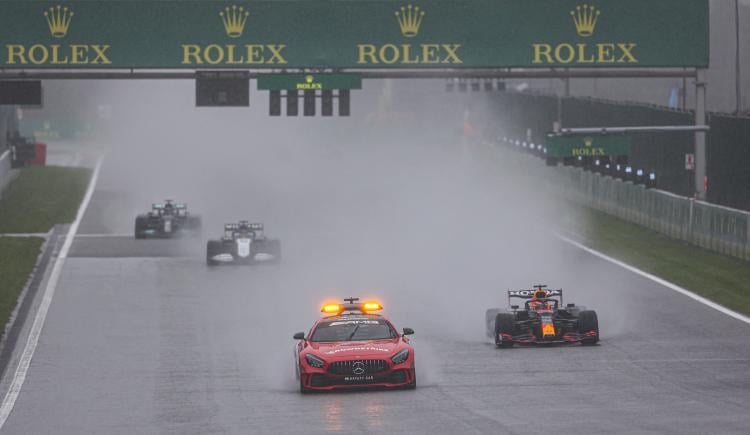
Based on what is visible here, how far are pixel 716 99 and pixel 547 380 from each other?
168 feet

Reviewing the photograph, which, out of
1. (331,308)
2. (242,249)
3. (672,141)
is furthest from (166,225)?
(331,308)

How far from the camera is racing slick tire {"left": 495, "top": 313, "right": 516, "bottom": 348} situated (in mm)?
30141

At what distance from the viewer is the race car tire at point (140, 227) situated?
2099 inches

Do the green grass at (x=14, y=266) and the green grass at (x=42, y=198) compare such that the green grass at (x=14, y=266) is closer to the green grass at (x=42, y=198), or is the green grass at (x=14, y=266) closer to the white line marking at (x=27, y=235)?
the white line marking at (x=27, y=235)

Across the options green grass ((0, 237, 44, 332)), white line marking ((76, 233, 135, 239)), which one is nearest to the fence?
white line marking ((76, 233, 135, 239))

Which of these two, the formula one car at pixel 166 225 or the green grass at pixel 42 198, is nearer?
the formula one car at pixel 166 225

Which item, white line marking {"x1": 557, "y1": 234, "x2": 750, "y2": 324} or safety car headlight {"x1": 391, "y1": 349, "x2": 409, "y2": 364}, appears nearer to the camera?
safety car headlight {"x1": 391, "y1": 349, "x2": 409, "y2": 364}

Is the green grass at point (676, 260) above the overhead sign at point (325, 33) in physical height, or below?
below

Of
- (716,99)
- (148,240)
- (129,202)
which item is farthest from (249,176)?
(148,240)

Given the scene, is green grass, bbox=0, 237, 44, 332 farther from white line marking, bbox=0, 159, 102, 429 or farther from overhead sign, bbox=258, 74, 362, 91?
overhead sign, bbox=258, 74, 362, 91

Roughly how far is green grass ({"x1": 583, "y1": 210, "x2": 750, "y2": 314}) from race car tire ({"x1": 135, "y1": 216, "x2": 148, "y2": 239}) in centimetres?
1379

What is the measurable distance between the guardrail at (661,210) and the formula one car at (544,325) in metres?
14.8

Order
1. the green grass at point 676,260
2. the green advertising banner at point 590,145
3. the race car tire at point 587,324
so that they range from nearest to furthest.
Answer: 1. the race car tire at point 587,324
2. the green grass at point 676,260
3. the green advertising banner at point 590,145

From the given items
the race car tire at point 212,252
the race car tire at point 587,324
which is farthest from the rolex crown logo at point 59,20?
the race car tire at point 587,324
